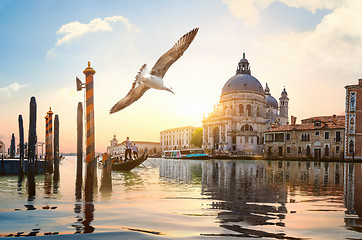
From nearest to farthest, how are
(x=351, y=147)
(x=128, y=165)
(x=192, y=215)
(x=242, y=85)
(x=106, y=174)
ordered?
1. (x=192, y=215)
2. (x=106, y=174)
3. (x=128, y=165)
4. (x=351, y=147)
5. (x=242, y=85)

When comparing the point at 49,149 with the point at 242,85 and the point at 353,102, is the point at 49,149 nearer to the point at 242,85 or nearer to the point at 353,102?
the point at 353,102

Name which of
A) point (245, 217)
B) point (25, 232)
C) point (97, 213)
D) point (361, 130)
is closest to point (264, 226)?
point (245, 217)

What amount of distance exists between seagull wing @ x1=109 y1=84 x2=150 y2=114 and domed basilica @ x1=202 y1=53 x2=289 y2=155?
65.0 meters

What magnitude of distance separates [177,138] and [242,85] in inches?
1543

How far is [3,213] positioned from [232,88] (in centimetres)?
7826

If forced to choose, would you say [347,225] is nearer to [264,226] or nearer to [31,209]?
[264,226]

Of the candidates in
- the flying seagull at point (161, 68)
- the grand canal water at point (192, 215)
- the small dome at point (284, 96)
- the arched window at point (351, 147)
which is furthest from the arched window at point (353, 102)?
Result: the small dome at point (284, 96)

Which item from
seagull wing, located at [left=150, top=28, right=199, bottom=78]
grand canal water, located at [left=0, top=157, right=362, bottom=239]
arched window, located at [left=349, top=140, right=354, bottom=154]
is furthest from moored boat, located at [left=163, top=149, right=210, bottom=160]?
seagull wing, located at [left=150, top=28, right=199, bottom=78]

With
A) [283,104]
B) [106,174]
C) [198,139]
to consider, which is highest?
[283,104]

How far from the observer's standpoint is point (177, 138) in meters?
114

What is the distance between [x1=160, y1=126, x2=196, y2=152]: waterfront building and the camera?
11075 cm

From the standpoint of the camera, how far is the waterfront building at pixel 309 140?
1911 inches

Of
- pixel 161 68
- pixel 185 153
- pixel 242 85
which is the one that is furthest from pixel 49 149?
pixel 242 85

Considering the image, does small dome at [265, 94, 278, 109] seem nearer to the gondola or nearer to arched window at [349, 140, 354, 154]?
arched window at [349, 140, 354, 154]
